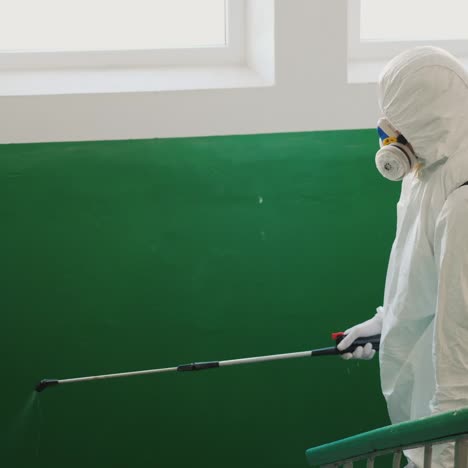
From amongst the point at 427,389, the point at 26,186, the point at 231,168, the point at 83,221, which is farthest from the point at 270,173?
the point at 427,389

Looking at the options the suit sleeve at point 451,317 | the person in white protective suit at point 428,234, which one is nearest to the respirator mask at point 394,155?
the person in white protective suit at point 428,234

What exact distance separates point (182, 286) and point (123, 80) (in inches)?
29.6

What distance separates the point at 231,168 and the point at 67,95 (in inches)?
23.9

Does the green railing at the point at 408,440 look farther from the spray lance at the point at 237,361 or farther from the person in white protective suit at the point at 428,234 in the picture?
the spray lance at the point at 237,361

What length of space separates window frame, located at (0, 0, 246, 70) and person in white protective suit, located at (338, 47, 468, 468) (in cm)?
111

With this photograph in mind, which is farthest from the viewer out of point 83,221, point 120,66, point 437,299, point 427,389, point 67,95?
point 120,66

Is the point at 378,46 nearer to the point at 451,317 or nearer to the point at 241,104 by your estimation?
the point at 241,104

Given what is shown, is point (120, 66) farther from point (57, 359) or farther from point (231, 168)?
point (57, 359)

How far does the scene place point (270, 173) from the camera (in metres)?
2.70

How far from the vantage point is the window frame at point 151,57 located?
2.82m

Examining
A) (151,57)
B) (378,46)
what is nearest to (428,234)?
(378,46)

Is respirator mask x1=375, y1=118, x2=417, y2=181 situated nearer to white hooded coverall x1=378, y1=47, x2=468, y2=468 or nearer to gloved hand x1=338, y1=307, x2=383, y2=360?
white hooded coverall x1=378, y1=47, x2=468, y2=468

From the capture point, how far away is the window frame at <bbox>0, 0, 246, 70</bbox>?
111 inches

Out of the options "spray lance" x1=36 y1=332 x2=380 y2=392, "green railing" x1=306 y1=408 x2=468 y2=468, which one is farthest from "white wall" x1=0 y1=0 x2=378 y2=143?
"green railing" x1=306 y1=408 x2=468 y2=468
